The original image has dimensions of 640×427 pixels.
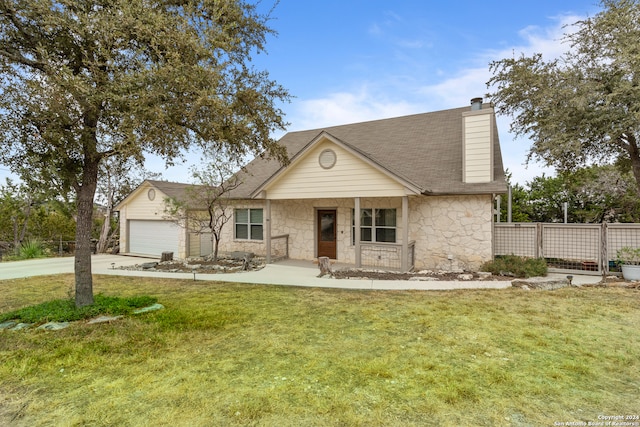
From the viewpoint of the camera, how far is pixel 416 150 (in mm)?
13039

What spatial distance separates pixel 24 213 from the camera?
58.3ft

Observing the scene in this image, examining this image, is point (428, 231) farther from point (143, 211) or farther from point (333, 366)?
→ point (143, 211)

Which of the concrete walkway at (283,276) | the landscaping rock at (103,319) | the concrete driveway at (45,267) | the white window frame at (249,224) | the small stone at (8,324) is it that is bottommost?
the concrete driveway at (45,267)

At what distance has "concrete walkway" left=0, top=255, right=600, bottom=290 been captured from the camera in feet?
27.9

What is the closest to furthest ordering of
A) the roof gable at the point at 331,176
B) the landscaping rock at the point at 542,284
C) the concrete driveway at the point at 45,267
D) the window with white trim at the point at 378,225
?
1. the landscaping rock at the point at 542,284
2. the roof gable at the point at 331,176
3. the concrete driveway at the point at 45,267
4. the window with white trim at the point at 378,225

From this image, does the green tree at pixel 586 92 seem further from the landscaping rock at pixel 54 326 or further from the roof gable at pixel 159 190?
the roof gable at pixel 159 190

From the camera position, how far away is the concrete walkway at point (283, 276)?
27.9 feet

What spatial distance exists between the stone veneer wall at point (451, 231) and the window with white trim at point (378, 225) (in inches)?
26.6

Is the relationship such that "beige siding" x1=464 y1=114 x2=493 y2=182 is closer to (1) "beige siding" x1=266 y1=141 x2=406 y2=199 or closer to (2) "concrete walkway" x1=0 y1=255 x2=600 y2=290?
(1) "beige siding" x1=266 y1=141 x2=406 y2=199

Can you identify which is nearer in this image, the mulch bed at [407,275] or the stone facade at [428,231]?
the mulch bed at [407,275]

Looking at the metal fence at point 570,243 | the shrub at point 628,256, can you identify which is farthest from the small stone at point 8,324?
the shrub at point 628,256

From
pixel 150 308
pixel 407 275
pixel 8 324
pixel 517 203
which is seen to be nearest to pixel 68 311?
pixel 8 324

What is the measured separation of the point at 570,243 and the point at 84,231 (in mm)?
12825

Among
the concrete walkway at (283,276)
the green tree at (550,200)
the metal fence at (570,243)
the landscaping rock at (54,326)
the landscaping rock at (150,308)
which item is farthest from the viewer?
the green tree at (550,200)
